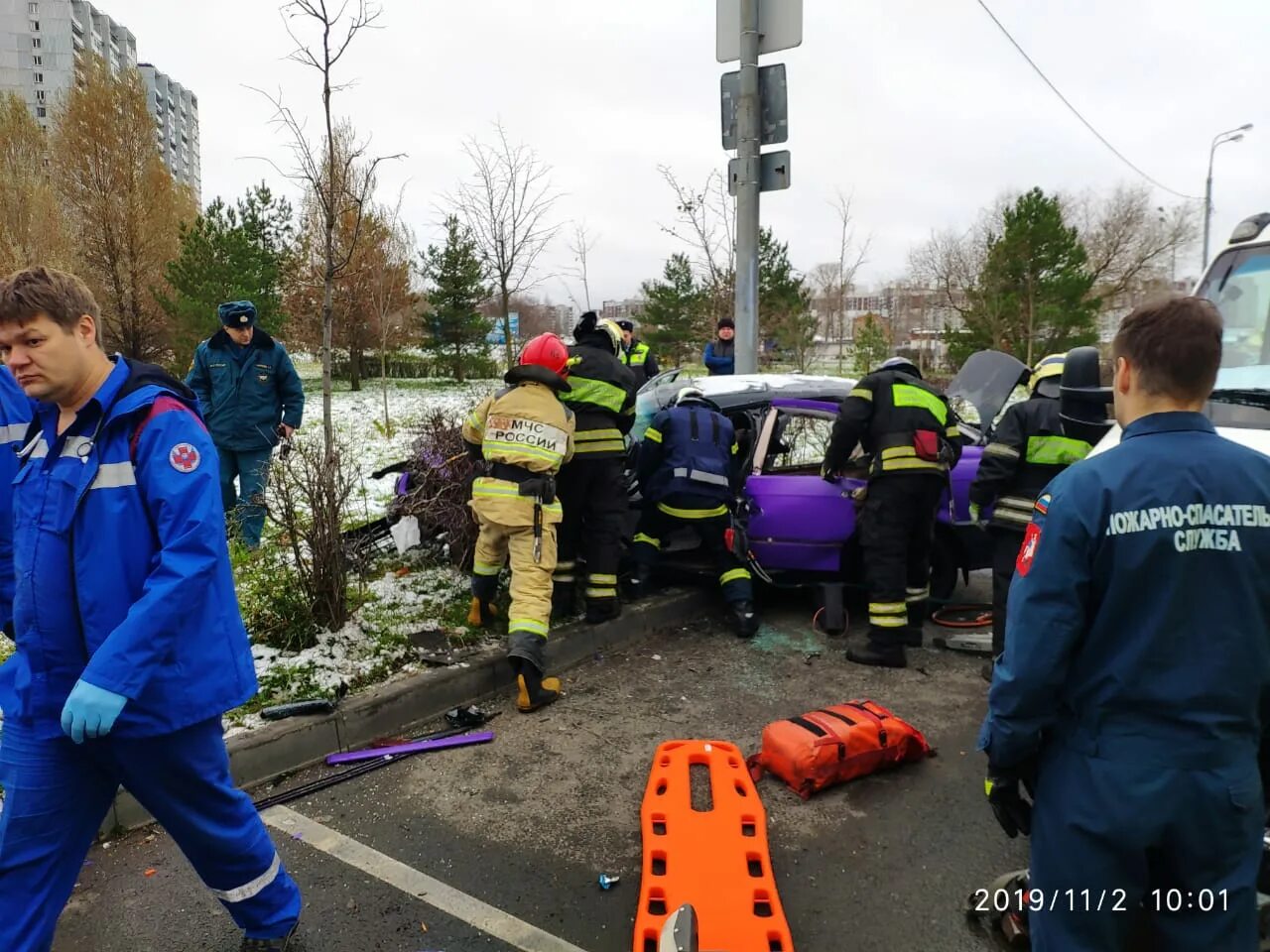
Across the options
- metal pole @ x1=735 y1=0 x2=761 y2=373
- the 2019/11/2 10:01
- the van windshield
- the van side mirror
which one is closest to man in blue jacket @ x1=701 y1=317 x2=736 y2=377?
metal pole @ x1=735 y1=0 x2=761 y2=373

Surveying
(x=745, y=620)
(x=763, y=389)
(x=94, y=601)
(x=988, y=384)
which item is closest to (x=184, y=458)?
(x=94, y=601)

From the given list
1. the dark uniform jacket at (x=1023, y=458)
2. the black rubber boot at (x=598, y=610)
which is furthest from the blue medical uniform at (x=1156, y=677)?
the black rubber boot at (x=598, y=610)

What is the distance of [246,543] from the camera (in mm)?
5891

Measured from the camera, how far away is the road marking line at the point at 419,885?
255 cm

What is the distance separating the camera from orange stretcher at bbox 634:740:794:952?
2439 millimetres

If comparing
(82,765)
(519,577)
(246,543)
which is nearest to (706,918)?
(82,765)

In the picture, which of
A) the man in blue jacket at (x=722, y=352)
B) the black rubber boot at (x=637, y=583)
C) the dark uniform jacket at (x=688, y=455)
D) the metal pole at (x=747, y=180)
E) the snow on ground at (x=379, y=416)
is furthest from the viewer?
the man in blue jacket at (x=722, y=352)

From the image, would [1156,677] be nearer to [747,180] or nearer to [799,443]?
[799,443]

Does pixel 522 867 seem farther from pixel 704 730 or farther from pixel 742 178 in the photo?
pixel 742 178

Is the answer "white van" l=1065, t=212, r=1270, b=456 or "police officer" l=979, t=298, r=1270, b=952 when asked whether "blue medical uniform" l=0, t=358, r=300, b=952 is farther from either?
"white van" l=1065, t=212, r=1270, b=456

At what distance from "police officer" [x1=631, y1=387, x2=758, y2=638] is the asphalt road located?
1.07m

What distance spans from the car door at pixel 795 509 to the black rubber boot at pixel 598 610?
1107 millimetres

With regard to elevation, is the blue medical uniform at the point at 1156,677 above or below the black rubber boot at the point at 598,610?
above

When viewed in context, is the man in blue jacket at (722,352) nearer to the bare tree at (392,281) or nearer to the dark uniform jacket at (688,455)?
the dark uniform jacket at (688,455)
